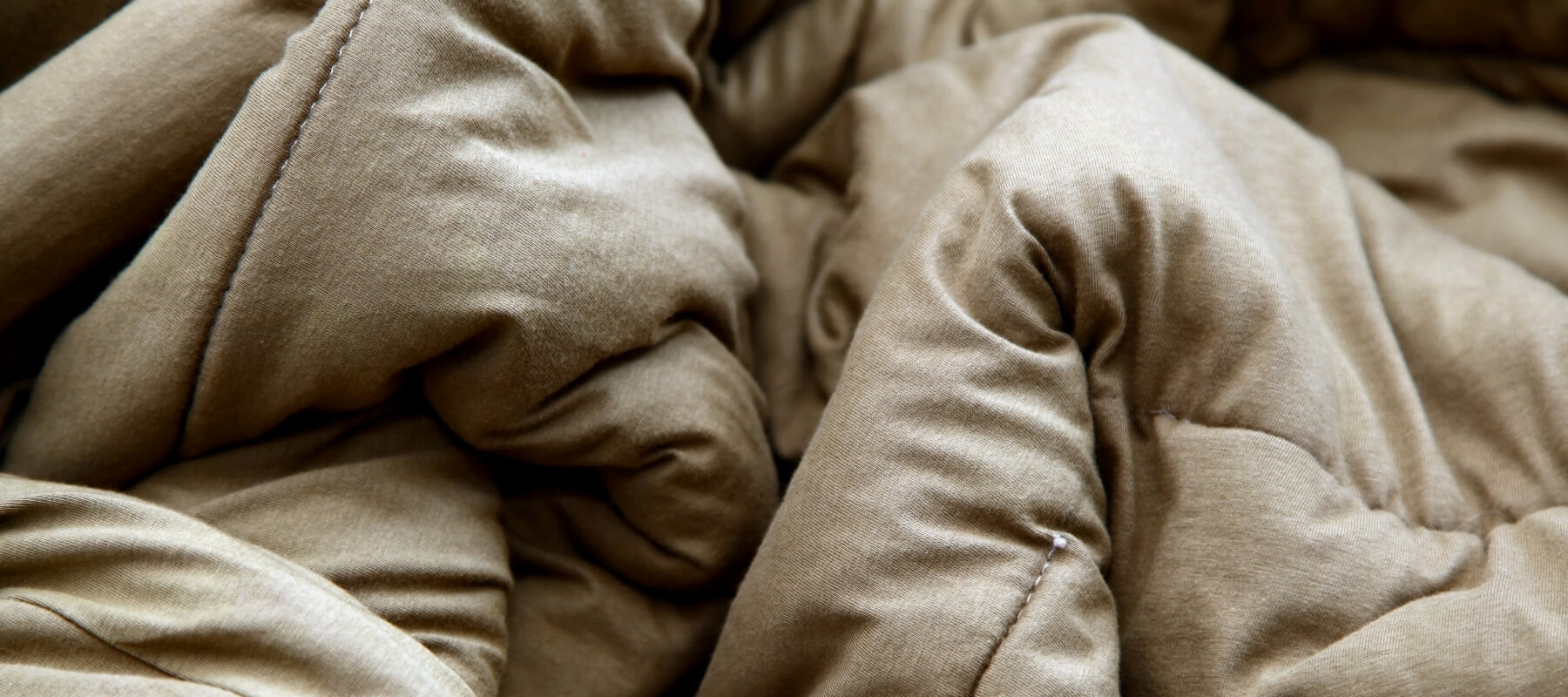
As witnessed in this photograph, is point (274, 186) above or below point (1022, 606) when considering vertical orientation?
above

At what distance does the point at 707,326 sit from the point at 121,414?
0.29 metres

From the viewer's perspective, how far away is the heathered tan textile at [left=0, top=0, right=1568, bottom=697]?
48 cm

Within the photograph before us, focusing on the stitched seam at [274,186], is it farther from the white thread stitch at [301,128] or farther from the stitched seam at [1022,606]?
the stitched seam at [1022,606]

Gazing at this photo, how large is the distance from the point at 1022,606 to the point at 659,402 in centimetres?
21

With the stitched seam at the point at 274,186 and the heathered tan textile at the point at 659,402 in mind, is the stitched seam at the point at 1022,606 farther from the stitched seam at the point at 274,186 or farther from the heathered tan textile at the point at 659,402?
the stitched seam at the point at 274,186

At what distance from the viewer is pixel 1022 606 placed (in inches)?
19.4

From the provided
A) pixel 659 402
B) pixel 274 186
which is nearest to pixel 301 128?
pixel 274 186

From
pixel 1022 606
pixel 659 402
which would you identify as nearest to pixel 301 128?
pixel 659 402

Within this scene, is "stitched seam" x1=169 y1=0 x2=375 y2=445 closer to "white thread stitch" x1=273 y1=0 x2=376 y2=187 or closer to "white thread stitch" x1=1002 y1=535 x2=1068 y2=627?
"white thread stitch" x1=273 y1=0 x2=376 y2=187

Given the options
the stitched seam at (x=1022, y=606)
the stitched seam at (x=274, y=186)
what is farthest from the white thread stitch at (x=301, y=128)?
the stitched seam at (x=1022, y=606)

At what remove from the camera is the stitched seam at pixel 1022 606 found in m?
0.48

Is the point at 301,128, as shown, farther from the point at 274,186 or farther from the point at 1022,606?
the point at 1022,606

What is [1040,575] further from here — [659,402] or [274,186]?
[274,186]

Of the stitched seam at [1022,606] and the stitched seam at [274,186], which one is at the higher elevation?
the stitched seam at [274,186]
